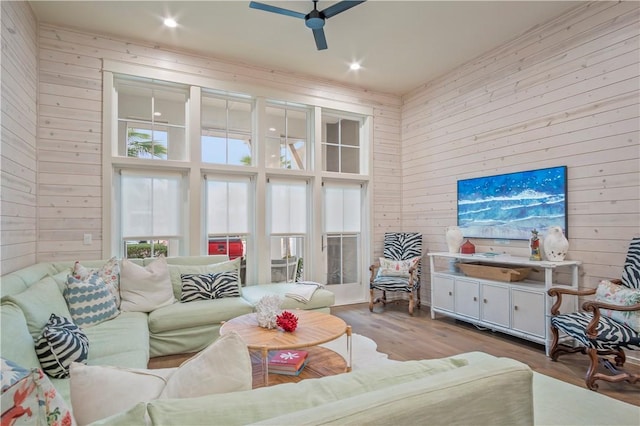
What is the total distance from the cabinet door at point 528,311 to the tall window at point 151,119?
4075 millimetres

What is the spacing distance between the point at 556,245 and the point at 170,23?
452cm

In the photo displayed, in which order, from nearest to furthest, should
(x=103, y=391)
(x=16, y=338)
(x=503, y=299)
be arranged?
(x=103, y=391), (x=16, y=338), (x=503, y=299)

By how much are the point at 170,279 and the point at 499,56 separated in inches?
179

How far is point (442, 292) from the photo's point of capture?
14.6 ft

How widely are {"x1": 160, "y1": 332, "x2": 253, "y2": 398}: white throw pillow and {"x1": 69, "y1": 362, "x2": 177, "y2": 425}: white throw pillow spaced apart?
0.07m

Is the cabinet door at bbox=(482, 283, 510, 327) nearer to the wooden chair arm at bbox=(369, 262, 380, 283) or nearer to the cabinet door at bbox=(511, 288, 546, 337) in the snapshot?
the cabinet door at bbox=(511, 288, 546, 337)

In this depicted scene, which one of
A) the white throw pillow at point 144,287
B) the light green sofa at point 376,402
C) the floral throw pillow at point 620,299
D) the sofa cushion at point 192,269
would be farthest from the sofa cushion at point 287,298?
the light green sofa at point 376,402

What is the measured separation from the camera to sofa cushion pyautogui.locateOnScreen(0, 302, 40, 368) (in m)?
1.57

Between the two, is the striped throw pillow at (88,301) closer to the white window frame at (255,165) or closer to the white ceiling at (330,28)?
the white window frame at (255,165)

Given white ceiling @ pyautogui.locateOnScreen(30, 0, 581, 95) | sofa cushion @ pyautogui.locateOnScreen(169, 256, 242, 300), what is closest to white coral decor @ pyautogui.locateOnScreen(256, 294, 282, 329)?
sofa cushion @ pyautogui.locateOnScreen(169, 256, 242, 300)

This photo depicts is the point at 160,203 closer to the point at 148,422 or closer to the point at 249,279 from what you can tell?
the point at 249,279

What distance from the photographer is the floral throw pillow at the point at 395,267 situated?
4.89 metres

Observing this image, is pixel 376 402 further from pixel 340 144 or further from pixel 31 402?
pixel 340 144

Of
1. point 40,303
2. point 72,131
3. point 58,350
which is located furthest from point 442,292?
point 72,131
